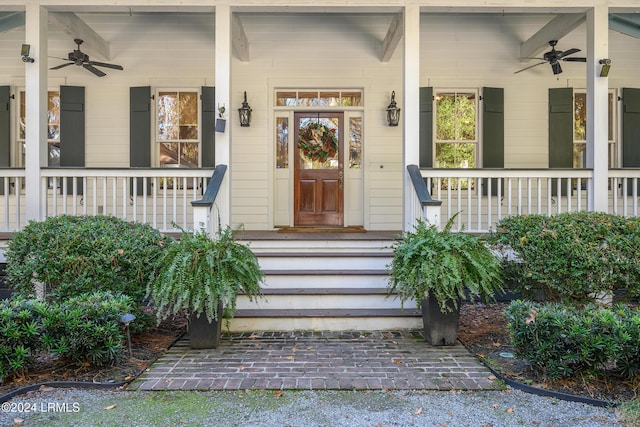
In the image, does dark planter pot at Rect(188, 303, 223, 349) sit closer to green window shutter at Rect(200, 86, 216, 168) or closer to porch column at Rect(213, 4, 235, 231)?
porch column at Rect(213, 4, 235, 231)

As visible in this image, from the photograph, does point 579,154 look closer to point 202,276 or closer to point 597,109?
point 597,109

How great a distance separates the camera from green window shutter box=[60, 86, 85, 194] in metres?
6.64

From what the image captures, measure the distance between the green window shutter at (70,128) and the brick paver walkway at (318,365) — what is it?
4077mm

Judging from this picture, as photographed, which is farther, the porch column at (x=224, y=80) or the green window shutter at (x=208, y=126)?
the green window shutter at (x=208, y=126)

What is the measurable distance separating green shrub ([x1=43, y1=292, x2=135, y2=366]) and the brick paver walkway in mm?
344

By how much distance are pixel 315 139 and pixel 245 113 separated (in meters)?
1.14

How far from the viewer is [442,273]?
3625mm

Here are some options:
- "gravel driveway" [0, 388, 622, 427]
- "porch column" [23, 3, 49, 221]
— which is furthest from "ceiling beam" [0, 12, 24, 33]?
"gravel driveway" [0, 388, 622, 427]

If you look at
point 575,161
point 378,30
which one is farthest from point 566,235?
point 378,30

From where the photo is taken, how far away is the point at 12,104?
6.73 m

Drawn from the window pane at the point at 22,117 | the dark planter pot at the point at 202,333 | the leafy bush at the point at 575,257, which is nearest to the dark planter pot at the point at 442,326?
the leafy bush at the point at 575,257

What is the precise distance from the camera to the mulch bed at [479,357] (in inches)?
113

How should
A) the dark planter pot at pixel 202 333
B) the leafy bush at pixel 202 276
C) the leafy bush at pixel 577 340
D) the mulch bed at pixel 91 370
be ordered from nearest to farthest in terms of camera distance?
1. the leafy bush at pixel 577 340
2. the mulch bed at pixel 91 370
3. the leafy bush at pixel 202 276
4. the dark planter pot at pixel 202 333

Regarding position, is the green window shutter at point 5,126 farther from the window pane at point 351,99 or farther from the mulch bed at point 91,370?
the window pane at point 351,99
